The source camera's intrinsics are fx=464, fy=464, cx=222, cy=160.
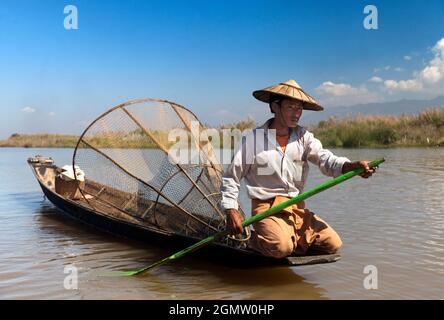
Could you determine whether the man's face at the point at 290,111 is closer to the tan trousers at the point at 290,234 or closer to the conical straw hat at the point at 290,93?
the conical straw hat at the point at 290,93

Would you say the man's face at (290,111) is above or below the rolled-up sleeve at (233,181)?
above

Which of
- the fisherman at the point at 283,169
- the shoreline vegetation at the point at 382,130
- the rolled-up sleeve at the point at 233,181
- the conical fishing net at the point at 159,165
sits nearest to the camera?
the rolled-up sleeve at the point at 233,181

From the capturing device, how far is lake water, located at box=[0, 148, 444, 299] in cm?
357

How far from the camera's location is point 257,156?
143 inches

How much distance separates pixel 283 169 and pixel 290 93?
0.59 m

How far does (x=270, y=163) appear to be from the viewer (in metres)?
3.62

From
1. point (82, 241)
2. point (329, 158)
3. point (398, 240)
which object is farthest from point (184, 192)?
point (398, 240)

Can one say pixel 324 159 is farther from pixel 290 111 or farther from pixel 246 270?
pixel 246 270

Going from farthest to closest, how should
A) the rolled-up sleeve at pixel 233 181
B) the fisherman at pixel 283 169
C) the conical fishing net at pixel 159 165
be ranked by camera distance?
the conical fishing net at pixel 159 165 < the fisherman at pixel 283 169 < the rolled-up sleeve at pixel 233 181

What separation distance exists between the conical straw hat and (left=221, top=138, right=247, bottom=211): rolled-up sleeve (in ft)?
1.41

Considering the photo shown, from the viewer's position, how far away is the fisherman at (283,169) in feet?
11.6

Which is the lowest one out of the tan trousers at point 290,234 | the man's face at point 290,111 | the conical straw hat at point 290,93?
the tan trousers at point 290,234

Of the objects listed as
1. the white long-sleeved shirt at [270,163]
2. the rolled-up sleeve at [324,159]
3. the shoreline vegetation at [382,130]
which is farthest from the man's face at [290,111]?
the shoreline vegetation at [382,130]
